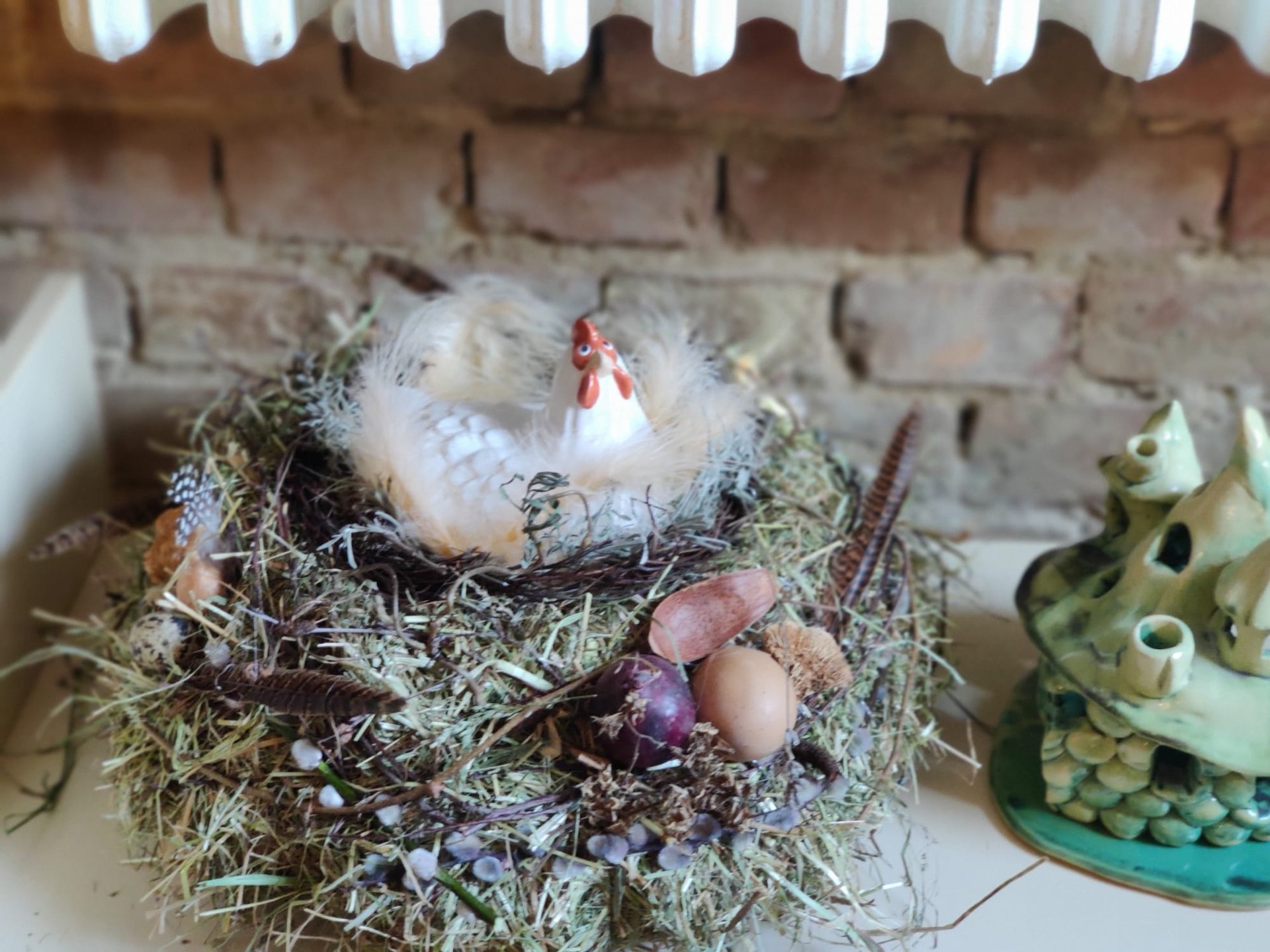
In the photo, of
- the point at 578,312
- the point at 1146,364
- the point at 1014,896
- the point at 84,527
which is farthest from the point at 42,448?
the point at 1146,364

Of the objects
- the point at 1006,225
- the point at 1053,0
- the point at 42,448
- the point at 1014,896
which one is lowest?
the point at 1014,896

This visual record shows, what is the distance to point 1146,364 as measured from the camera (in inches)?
42.4

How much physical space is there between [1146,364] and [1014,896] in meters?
0.56

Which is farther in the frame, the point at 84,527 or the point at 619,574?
the point at 84,527

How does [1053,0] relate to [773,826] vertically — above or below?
above

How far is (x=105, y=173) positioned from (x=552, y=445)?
566 mm

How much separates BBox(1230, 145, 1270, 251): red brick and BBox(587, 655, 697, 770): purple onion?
2.25 ft

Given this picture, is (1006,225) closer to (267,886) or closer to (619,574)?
(619,574)

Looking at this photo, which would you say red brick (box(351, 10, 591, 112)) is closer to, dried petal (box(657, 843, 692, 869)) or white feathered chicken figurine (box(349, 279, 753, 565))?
white feathered chicken figurine (box(349, 279, 753, 565))

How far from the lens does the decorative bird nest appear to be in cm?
60

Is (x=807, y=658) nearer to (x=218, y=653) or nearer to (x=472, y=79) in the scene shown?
(x=218, y=653)

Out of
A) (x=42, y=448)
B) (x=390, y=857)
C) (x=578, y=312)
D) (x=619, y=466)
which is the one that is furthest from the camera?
(x=578, y=312)

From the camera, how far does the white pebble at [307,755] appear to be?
615mm

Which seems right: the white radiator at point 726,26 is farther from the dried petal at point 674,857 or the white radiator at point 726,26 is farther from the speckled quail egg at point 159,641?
the dried petal at point 674,857
